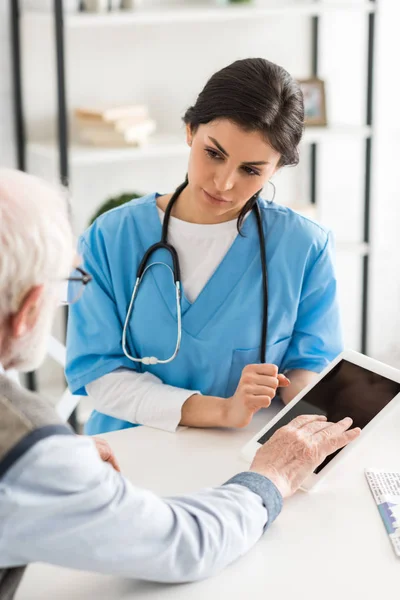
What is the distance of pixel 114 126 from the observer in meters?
2.84

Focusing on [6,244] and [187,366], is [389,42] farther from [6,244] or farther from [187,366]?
[6,244]

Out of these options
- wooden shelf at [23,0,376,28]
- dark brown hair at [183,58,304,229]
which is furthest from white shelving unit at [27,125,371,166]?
dark brown hair at [183,58,304,229]

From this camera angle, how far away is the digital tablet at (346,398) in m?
1.42

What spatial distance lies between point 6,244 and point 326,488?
0.71 m

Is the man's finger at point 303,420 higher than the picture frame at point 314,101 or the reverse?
the reverse

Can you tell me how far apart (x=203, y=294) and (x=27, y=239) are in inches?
29.6

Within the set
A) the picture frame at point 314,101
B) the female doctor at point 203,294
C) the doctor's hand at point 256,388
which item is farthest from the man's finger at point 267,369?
the picture frame at point 314,101

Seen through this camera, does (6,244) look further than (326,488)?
No

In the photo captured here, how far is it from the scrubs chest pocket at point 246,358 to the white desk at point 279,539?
125 millimetres

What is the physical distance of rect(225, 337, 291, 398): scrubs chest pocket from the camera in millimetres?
1657

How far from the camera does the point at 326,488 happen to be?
138 centimetres

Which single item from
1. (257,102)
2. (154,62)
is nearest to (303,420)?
(257,102)

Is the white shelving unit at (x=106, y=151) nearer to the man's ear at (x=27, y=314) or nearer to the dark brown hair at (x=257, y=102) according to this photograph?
the dark brown hair at (x=257, y=102)

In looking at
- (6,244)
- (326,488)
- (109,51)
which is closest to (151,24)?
(109,51)
